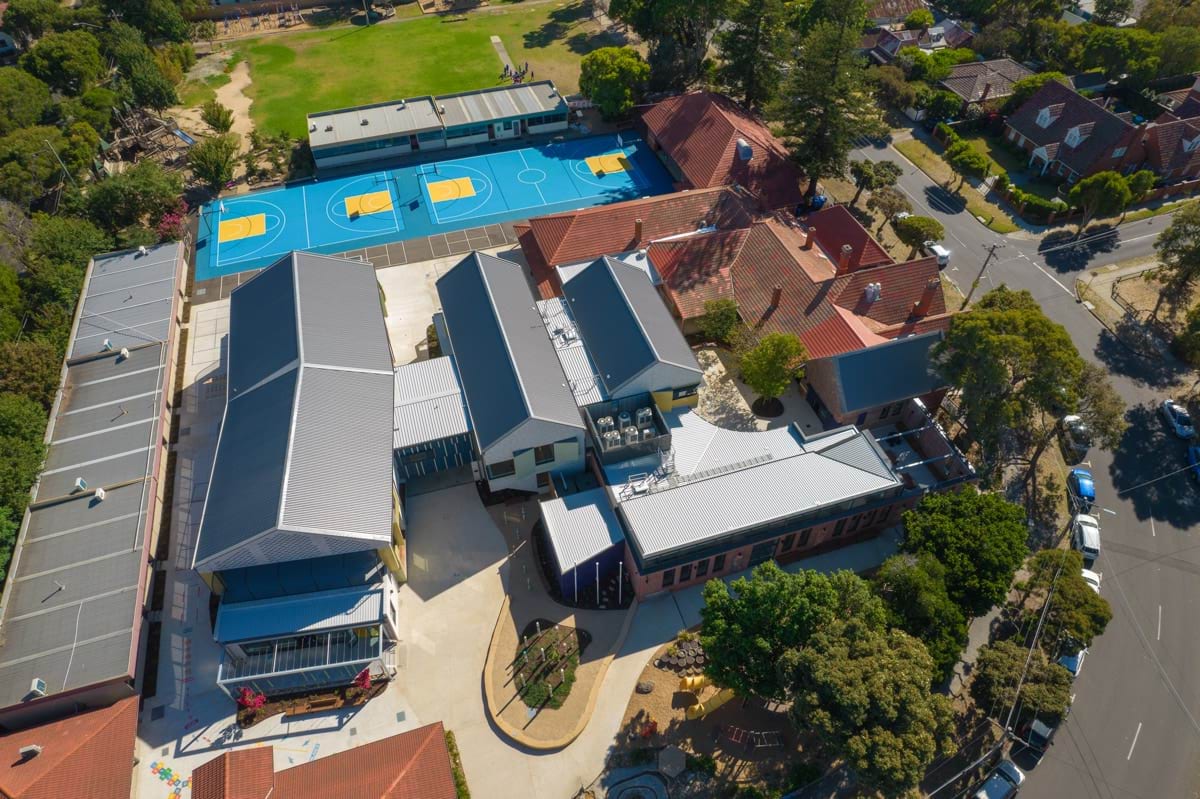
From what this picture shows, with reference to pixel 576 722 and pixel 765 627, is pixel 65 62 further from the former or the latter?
pixel 765 627

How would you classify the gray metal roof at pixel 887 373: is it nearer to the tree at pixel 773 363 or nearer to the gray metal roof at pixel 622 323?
the tree at pixel 773 363

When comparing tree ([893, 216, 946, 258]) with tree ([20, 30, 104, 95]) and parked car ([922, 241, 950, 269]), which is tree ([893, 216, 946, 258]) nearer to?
parked car ([922, 241, 950, 269])

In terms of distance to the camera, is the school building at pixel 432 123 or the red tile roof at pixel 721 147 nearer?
the red tile roof at pixel 721 147

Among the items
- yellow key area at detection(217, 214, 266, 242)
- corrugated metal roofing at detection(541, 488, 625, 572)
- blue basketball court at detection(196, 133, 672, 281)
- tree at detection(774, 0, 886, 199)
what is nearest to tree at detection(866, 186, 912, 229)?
tree at detection(774, 0, 886, 199)

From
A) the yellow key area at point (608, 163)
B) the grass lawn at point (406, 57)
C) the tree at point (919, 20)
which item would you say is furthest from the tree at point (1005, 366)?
the tree at point (919, 20)

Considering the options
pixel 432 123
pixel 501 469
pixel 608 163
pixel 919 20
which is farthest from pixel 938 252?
pixel 432 123

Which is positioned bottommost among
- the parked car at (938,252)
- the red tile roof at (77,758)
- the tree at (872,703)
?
the red tile roof at (77,758)

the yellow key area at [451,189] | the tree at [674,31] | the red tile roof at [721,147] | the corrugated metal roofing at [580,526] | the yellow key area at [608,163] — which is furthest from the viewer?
the tree at [674,31]

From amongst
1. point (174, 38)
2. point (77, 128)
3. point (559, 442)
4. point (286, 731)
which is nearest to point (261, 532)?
point (286, 731)
